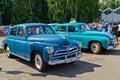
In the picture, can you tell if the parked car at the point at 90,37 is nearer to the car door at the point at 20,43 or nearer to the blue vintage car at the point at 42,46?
the blue vintage car at the point at 42,46

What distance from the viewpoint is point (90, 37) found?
13.2 metres

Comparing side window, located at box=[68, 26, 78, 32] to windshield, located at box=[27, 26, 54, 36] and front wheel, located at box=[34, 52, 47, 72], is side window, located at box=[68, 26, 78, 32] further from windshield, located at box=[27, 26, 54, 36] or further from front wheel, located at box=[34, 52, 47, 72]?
front wheel, located at box=[34, 52, 47, 72]

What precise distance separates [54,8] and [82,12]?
6211 mm

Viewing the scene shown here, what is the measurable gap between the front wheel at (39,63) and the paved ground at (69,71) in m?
0.17

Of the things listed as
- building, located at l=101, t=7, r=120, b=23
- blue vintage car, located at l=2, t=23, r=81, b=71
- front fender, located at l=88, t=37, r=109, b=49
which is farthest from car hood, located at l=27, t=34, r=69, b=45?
building, located at l=101, t=7, r=120, b=23

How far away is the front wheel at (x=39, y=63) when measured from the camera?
8.89 metres

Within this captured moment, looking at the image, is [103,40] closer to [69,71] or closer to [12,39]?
[69,71]

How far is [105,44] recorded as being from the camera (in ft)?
41.6

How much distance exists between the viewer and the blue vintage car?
8688mm

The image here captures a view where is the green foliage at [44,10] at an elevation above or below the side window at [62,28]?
above

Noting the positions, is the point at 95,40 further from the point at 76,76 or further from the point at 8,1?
the point at 8,1

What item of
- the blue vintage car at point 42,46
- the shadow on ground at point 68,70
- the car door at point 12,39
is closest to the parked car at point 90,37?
the shadow on ground at point 68,70

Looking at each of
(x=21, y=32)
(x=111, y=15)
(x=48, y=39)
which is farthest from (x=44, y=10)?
(x=48, y=39)

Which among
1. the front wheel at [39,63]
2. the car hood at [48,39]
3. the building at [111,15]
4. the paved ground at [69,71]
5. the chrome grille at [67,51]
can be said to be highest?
the building at [111,15]
